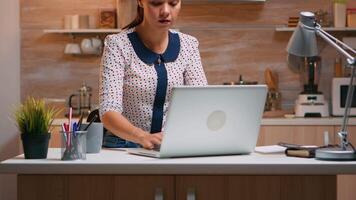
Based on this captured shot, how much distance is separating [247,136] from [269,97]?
2818 millimetres

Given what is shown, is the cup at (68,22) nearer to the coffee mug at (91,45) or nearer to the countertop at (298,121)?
the coffee mug at (91,45)

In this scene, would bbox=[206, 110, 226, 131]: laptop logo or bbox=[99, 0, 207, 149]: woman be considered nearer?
bbox=[206, 110, 226, 131]: laptop logo

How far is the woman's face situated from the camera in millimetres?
2381

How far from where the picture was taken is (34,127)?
205 cm

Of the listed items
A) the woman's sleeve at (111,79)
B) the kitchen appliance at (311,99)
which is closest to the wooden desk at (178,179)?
the woman's sleeve at (111,79)

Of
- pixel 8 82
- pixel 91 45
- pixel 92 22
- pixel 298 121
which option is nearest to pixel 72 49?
pixel 91 45

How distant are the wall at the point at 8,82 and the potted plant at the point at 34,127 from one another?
257 centimetres

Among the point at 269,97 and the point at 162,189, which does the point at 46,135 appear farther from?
the point at 269,97

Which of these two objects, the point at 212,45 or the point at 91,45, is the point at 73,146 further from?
the point at 212,45

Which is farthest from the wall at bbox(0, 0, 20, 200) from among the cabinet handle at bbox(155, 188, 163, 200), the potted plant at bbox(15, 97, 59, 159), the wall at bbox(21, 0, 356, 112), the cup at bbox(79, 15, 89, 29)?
the cabinet handle at bbox(155, 188, 163, 200)

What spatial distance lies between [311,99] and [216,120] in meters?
2.78

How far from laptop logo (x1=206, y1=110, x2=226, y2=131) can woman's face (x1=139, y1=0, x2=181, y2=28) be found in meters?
0.57

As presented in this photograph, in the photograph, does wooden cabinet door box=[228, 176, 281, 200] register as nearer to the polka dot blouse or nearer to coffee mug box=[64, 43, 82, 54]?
the polka dot blouse

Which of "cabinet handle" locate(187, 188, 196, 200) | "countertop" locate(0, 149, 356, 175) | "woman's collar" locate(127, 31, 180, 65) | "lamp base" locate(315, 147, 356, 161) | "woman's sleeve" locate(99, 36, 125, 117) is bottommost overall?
"cabinet handle" locate(187, 188, 196, 200)
